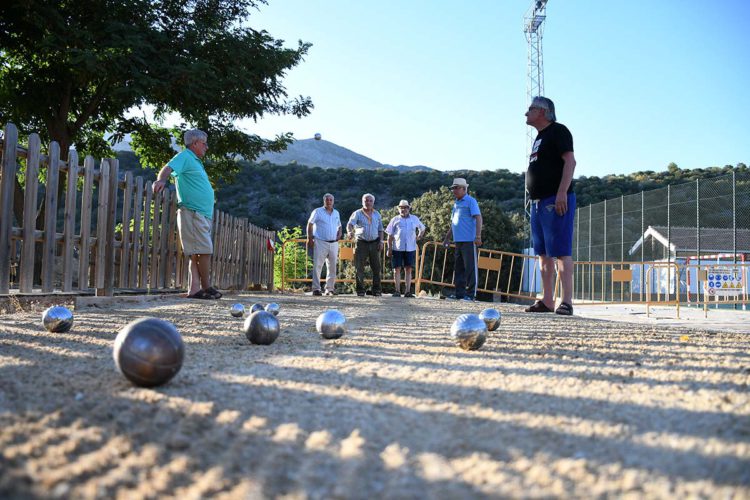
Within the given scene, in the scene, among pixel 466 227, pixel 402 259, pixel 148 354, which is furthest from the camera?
pixel 402 259

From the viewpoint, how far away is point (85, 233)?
681 cm

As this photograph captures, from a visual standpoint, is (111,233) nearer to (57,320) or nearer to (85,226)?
(85,226)

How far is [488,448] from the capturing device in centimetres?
151

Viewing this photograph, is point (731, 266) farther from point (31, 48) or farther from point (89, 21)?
point (31, 48)

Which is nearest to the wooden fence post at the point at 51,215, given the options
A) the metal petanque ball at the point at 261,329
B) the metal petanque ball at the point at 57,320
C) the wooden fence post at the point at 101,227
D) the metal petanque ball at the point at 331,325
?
the wooden fence post at the point at 101,227

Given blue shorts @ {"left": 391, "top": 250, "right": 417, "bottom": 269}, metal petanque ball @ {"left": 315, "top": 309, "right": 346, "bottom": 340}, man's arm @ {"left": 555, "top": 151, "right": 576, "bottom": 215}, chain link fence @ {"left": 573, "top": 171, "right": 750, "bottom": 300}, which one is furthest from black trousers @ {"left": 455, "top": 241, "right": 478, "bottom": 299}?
chain link fence @ {"left": 573, "top": 171, "right": 750, "bottom": 300}

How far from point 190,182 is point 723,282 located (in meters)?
9.34

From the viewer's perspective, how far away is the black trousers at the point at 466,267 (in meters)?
9.70

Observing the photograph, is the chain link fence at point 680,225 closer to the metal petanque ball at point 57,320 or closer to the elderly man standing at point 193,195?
the elderly man standing at point 193,195

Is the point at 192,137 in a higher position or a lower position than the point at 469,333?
higher

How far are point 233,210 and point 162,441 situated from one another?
165ft

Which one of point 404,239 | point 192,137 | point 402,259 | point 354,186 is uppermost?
point 354,186

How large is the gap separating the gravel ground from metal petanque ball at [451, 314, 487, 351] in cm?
10

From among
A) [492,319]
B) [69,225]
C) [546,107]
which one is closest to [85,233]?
[69,225]
